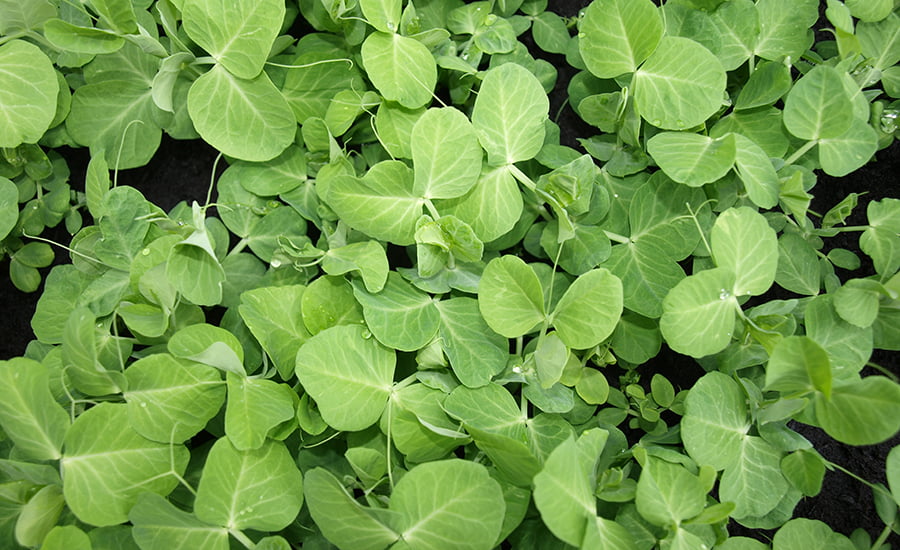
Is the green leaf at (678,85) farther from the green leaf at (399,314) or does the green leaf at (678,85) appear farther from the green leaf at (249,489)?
the green leaf at (249,489)

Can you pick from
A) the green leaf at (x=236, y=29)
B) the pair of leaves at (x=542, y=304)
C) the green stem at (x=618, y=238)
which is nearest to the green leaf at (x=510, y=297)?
the pair of leaves at (x=542, y=304)

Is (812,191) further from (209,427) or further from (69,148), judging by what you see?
(69,148)

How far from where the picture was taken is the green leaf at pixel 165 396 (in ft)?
3.46

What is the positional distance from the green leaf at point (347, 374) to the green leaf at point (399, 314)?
3cm

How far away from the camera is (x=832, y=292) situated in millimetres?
1150

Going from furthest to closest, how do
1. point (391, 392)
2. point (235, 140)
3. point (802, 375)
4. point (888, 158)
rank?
point (888, 158) < point (235, 140) < point (391, 392) < point (802, 375)

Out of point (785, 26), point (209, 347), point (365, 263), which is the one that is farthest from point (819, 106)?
point (209, 347)

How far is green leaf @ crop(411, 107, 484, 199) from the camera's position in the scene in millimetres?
1070

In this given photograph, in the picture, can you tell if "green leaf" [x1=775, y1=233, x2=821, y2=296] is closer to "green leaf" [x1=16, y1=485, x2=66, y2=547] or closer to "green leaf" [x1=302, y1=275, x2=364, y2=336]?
"green leaf" [x1=302, y1=275, x2=364, y2=336]

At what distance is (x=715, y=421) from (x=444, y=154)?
1.96ft

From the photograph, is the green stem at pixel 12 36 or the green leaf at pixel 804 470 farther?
the green stem at pixel 12 36

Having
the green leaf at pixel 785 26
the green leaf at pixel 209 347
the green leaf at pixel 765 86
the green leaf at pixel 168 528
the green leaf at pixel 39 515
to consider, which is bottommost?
the green leaf at pixel 39 515

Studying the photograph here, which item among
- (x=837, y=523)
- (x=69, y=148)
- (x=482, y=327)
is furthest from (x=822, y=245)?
(x=69, y=148)

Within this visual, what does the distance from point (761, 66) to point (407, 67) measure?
618mm
